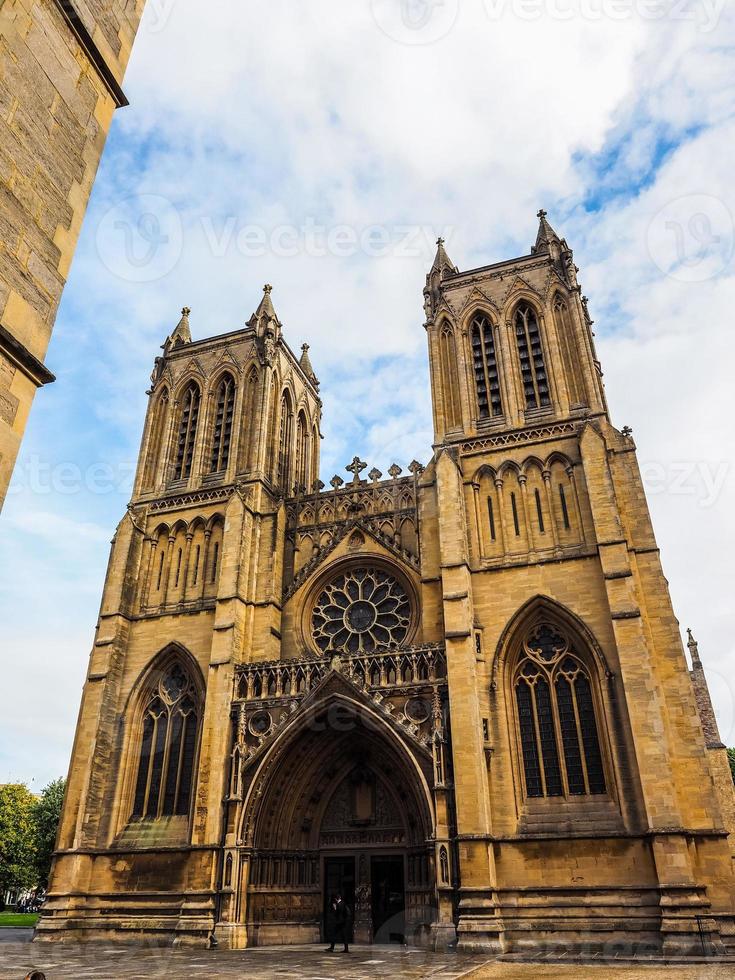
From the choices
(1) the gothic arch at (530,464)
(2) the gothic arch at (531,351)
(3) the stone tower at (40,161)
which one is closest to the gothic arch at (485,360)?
(2) the gothic arch at (531,351)

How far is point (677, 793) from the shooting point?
18.2 meters

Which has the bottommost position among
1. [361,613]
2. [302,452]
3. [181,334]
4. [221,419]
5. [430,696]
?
[430,696]

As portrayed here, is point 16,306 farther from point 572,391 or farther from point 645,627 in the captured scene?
→ point 572,391

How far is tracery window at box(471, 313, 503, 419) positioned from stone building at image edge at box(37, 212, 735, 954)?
0.08 metres

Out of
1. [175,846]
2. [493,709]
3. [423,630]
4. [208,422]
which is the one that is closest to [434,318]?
[208,422]

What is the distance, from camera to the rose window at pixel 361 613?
24.0 metres

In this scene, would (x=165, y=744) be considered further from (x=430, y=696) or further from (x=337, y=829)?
(x=430, y=696)

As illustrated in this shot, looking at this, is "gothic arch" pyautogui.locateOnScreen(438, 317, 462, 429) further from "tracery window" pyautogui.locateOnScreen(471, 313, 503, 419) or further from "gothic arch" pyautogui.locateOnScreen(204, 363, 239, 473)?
"gothic arch" pyautogui.locateOnScreen(204, 363, 239, 473)

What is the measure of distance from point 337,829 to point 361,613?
6.63 m

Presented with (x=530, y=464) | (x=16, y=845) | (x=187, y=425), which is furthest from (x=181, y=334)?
(x=16, y=845)

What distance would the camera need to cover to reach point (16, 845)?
43.3 metres

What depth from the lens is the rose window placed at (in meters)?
24.0

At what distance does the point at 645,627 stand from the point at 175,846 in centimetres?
1500

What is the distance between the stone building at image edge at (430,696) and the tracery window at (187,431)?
0.65 m
